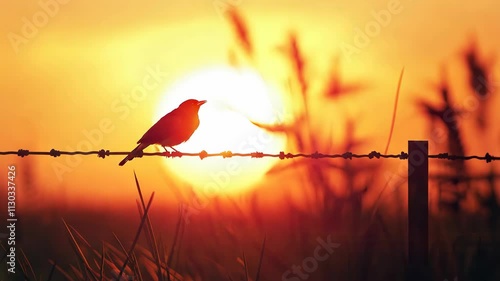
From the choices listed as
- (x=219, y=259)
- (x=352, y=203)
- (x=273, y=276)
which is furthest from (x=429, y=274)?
(x=219, y=259)

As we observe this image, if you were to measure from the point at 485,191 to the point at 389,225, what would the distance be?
626 mm

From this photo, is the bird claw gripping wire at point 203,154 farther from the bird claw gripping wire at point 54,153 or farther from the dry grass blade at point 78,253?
the dry grass blade at point 78,253

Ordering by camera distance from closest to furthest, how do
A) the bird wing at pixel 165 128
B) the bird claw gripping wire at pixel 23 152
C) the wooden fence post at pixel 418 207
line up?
the wooden fence post at pixel 418 207
the bird claw gripping wire at pixel 23 152
the bird wing at pixel 165 128

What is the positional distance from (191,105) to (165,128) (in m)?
0.37

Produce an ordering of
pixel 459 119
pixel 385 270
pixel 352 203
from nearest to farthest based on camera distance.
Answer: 1. pixel 352 203
2. pixel 385 270
3. pixel 459 119

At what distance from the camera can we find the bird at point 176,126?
5.97m

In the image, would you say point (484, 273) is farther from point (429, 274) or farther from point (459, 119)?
point (459, 119)

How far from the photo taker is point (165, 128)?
19.8 feet

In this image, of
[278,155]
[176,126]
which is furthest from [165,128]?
[278,155]

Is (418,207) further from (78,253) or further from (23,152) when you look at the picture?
(23,152)

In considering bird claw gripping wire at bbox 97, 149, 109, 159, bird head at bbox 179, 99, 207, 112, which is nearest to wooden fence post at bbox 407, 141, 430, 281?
bird claw gripping wire at bbox 97, 149, 109, 159

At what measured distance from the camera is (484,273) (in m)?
3.21

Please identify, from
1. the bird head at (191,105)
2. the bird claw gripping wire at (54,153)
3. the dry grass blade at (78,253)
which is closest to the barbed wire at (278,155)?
the bird claw gripping wire at (54,153)

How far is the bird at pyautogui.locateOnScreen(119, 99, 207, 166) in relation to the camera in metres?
5.97
